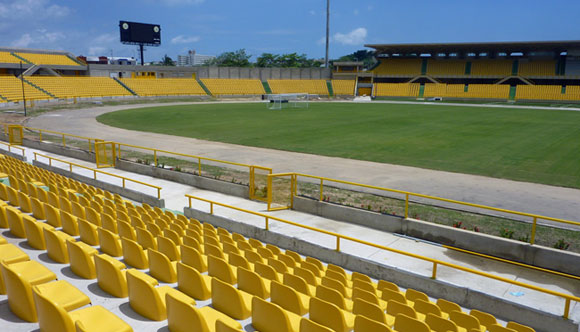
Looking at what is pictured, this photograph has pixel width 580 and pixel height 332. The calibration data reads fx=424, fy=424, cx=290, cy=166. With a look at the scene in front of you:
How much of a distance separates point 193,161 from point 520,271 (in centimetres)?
1653

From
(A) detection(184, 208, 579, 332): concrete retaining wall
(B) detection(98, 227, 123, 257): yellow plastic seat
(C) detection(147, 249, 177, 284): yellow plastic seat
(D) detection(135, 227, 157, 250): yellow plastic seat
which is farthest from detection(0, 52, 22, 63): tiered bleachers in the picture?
(C) detection(147, 249, 177, 284): yellow plastic seat

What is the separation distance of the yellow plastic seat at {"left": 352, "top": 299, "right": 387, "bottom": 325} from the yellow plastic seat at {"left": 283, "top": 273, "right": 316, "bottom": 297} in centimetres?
94

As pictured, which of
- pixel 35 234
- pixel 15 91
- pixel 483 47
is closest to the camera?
pixel 35 234

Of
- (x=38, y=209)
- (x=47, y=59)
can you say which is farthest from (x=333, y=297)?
(x=47, y=59)

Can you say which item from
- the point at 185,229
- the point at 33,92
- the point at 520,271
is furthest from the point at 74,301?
the point at 33,92

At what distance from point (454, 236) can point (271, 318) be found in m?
8.07

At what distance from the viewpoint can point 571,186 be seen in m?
17.8

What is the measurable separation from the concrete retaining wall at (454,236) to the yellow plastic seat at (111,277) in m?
8.59

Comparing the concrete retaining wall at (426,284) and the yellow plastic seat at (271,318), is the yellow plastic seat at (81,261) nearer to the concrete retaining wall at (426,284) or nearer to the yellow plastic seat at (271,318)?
the yellow plastic seat at (271,318)

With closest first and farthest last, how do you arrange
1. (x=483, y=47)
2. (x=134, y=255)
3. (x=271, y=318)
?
(x=271, y=318), (x=134, y=255), (x=483, y=47)

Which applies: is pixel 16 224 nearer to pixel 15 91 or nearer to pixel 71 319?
pixel 71 319

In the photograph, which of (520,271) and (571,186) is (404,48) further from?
(520,271)

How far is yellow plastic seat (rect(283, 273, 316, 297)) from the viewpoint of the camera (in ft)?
22.1

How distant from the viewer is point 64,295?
18.0 feet
